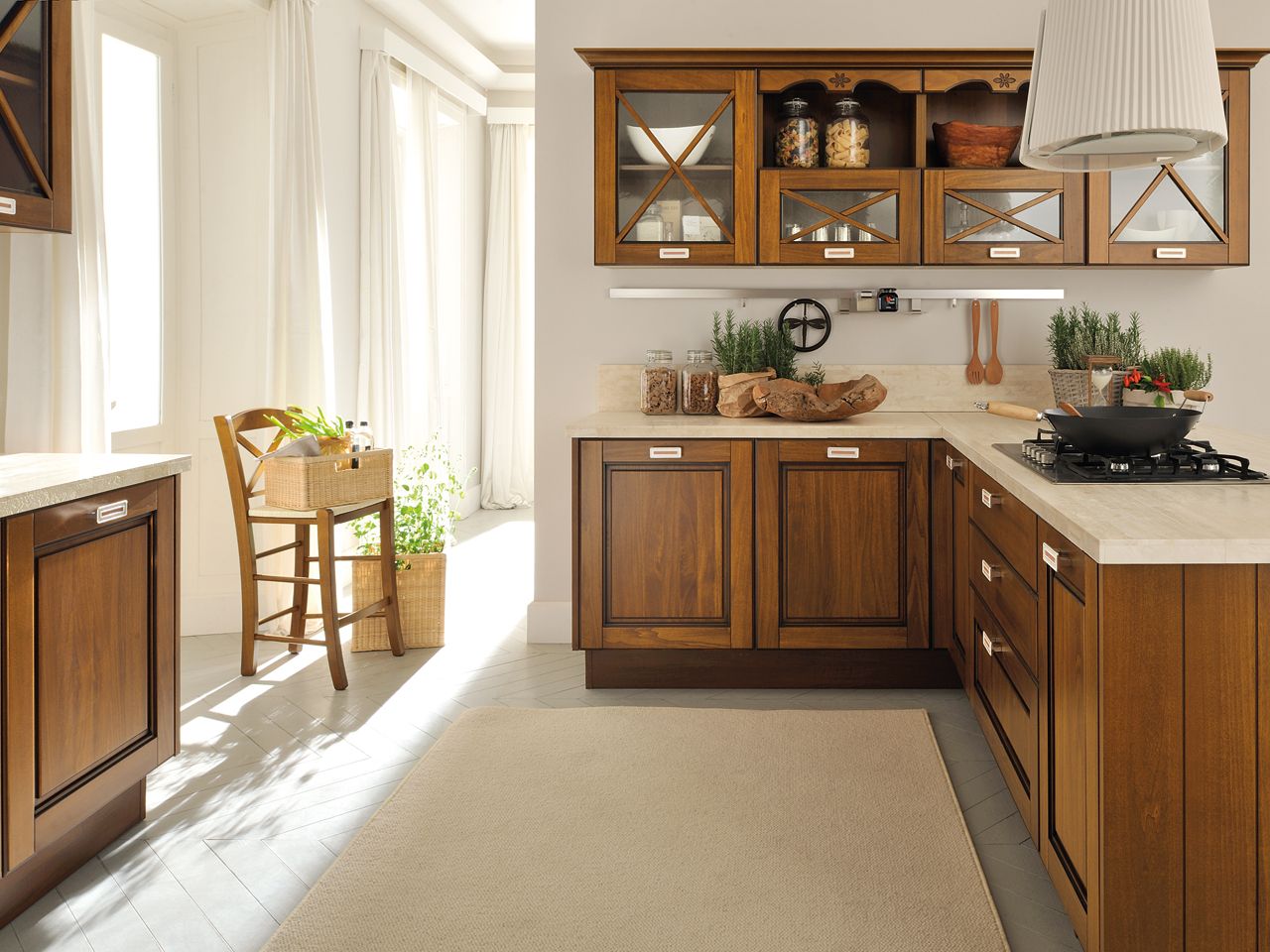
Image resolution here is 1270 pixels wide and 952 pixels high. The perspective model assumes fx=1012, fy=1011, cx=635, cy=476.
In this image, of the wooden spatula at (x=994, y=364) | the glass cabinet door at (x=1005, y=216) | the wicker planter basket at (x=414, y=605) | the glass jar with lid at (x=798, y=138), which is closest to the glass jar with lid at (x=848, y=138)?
the glass jar with lid at (x=798, y=138)

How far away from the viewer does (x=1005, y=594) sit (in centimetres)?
236

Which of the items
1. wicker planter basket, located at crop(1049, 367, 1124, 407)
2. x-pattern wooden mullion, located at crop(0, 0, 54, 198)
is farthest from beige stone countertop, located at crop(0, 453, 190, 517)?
wicker planter basket, located at crop(1049, 367, 1124, 407)

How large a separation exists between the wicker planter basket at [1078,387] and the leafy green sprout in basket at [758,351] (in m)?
0.83

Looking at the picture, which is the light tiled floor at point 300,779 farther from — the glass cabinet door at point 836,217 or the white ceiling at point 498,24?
the white ceiling at point 498,24

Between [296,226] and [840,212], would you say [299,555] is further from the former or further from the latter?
[840,212]

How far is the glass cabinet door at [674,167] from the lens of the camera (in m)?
3.53

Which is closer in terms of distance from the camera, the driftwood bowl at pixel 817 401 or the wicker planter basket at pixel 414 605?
the driftwood bowl at pixel 817 401

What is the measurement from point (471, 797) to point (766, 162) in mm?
2462

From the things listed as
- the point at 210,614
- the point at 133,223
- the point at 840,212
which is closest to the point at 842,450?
the point at 840,212

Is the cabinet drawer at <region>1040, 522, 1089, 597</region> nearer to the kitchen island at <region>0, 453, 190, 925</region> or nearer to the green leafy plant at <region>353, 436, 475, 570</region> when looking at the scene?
the kitchen island at <region>0, 453, 190, 925</region>

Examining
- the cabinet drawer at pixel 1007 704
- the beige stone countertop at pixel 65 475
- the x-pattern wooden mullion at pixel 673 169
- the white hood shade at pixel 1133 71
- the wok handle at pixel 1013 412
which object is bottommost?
the cabinet drawer at pixel 1007 704

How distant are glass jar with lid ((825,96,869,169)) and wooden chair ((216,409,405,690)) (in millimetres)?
2055

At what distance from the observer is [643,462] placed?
Answer: 132 inches

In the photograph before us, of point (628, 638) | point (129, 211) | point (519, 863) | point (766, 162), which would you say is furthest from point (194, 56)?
point (519, 863)
